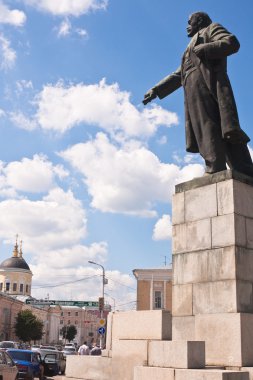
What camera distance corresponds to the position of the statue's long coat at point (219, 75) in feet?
26.7

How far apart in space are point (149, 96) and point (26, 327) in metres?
85.6

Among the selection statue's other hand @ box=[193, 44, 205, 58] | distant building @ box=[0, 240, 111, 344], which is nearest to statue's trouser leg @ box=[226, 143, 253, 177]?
statue's other hand @ box=[193, 44, 205, 58]

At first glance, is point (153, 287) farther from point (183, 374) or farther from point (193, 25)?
point (183, 374)

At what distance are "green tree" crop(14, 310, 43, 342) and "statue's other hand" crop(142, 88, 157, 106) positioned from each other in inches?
3354

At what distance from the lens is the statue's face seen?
9.07 m

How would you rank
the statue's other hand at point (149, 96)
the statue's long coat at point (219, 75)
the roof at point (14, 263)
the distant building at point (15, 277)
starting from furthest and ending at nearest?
1. the roof at point (14, 263)
2. the distant building at point (15, 277)
3. the statue's other hand at point (149, 96)
4. the statue's long coat at point (219, 75)

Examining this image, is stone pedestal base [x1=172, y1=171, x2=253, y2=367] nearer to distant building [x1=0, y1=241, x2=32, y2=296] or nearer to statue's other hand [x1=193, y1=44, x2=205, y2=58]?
statue's other hand [x1=193, y1=44, x2=205, y2=58]

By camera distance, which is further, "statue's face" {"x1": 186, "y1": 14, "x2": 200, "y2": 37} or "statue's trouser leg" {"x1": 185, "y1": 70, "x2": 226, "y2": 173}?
"statue's face" {"x1": 186, "y1": 14, "x2": 200, "y2": 37}

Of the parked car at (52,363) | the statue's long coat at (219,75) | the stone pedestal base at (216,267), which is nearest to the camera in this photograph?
the stone pedestal base at (216,267)

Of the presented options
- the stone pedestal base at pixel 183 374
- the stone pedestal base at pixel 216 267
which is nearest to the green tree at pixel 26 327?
the stone pedestal base at pixel 216 267

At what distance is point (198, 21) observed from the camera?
29.8 ft

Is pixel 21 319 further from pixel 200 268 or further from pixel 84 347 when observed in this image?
pixel 200 268

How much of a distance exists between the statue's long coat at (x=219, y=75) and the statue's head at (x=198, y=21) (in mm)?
232

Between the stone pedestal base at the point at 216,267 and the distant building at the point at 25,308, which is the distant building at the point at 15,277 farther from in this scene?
the stone pedestal base at the point at 216,267
